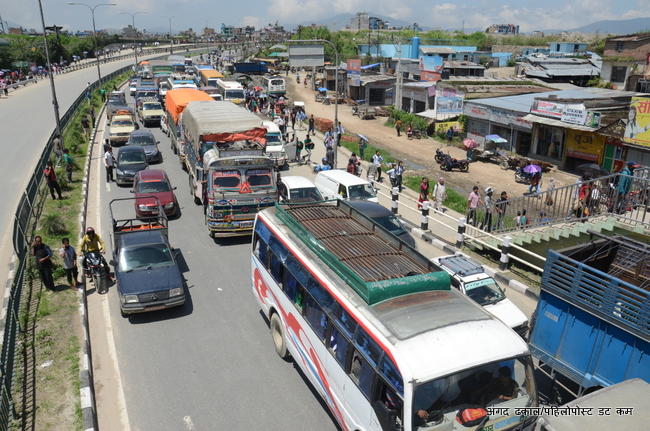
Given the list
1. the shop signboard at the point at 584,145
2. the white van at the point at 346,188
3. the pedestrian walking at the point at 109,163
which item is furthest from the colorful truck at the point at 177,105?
the shop signboard at the point at 584,145

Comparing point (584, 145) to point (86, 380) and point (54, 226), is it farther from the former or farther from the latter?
point (86, 380)

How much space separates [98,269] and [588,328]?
11.2m

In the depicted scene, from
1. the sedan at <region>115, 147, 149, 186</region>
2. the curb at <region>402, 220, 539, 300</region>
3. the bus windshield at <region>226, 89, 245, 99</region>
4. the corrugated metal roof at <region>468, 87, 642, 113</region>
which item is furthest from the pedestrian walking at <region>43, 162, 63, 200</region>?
the corrugated metal roof at <region>468, 87, 642, 113</region>

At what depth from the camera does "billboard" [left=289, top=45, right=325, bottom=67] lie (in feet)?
99.6

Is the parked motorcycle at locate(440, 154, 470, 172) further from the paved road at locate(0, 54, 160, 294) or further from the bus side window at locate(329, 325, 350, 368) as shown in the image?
the bus side window at locate(329, 325, 350, 368)

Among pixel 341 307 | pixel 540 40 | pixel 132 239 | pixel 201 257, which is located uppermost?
pixel 540 40

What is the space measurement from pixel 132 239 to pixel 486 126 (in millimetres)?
28114

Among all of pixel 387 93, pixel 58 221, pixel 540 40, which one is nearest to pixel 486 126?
pixel 387 93

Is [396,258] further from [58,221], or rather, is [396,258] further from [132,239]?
[58,221]

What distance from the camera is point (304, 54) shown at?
30.5 meters

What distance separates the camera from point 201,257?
14.8 meters

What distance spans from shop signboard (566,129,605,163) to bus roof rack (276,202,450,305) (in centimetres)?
2149

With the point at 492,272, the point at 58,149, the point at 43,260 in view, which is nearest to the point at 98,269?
the point at 43,260

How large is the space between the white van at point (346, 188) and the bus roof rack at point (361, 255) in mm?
6521
